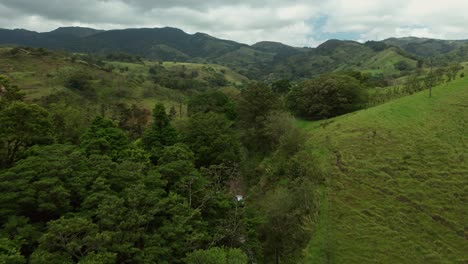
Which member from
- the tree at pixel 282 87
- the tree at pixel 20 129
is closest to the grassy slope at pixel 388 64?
the tree at pixel 282 87

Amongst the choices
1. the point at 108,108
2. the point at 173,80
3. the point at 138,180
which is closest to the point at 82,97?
the point at 108,108

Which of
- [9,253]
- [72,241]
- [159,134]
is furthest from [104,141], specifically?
[9,253]

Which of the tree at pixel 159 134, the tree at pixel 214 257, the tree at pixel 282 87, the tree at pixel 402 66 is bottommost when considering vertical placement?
the tree at pixel 214 257

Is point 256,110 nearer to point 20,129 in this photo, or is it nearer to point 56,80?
point 20,129

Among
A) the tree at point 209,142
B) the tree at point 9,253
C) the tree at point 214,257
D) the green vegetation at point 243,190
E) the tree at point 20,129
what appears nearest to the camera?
the tree at point 9,253

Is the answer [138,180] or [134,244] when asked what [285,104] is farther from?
[134,244]

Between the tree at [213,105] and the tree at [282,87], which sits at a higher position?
the tree at [282,87]

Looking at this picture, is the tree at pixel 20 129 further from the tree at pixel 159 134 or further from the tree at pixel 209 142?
the tree at pixel 209 142
